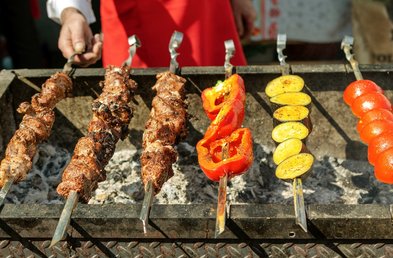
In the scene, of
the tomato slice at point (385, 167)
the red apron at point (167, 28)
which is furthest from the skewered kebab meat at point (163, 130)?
the tomato slice at point (385, 167)

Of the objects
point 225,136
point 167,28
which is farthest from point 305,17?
point 225,136

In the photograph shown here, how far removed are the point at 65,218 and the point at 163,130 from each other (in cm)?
97

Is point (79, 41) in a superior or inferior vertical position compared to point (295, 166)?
superior

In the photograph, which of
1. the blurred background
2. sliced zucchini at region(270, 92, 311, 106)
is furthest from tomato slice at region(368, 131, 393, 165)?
the blurred background

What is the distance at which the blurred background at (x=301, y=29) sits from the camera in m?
6.99

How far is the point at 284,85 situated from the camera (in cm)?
360

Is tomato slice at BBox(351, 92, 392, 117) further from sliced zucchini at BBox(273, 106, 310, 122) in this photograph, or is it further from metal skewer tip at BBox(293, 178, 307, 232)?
metal skewer tip at BBox(293, 178, 307, 232)

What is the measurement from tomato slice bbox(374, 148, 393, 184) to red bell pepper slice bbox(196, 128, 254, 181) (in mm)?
693

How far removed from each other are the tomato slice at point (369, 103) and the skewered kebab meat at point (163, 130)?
1.12 metres

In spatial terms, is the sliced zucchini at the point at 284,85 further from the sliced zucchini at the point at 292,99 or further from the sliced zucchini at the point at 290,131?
the sliced zucchini at the point at 290,131

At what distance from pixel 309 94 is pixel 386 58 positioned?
3.67m

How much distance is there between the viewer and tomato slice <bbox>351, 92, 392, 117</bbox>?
332 cm

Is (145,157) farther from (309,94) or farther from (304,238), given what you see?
(309,94)

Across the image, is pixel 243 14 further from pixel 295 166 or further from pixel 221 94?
pixel 295 166
